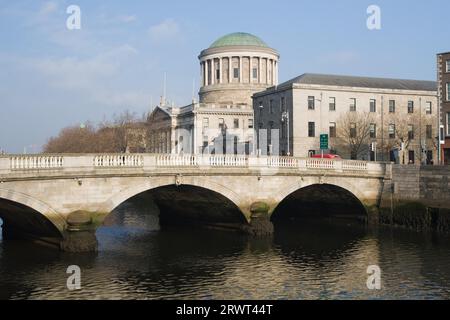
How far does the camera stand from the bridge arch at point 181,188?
33.7 metres

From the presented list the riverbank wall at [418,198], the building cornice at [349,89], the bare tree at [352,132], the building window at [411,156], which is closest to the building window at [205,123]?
the building cornice at [349,89]

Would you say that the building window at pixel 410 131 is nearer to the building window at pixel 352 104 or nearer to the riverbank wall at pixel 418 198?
the building window at pixel 352 104

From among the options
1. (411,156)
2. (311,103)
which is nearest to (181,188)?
(311,103)

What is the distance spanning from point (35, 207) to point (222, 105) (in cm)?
7949

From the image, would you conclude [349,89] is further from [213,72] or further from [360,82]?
[213,72]

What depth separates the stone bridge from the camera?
3123 cm

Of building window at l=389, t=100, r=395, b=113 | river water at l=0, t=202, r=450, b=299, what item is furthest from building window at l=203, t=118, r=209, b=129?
river water at l=0, t=202, r=450, b=299

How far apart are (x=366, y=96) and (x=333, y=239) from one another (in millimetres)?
37896

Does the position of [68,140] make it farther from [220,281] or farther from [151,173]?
[220,281]

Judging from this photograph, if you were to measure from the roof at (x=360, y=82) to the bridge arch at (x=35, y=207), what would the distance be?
152 feet

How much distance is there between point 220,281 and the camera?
91.7ft

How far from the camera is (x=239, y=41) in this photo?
411ft

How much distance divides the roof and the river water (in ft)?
115
